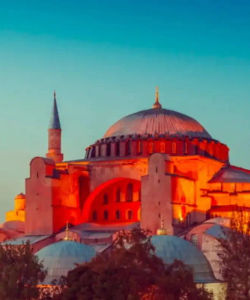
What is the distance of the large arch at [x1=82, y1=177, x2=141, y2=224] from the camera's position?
1761 inches

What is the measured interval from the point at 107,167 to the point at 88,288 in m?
19.4

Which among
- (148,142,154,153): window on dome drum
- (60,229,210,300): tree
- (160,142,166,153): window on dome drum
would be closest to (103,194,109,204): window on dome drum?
(148,142,154,153): window on dome drum

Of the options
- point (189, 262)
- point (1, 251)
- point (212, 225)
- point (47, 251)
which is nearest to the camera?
point (1, 251)

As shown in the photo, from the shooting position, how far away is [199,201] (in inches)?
1651

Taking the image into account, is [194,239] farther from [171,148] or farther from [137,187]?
[171,148]

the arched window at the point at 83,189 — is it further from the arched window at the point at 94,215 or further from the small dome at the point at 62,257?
the small dome at the point at 62,257

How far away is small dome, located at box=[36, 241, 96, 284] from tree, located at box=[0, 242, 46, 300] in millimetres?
3684

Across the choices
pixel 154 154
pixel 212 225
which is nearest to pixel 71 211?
pixel 154 154

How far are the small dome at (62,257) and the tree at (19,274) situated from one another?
3.68 metres

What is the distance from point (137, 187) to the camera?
44750mm

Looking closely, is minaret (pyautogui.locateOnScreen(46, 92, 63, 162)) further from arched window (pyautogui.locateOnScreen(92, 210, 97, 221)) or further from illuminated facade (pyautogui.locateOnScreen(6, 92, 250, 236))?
arched window (pyautogui.locateOnScreen(92, 210, 97, 221))

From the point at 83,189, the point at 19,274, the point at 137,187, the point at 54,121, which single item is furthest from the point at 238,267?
the point at 54,121

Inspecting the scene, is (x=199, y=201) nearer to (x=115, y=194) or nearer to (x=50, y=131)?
(x=115, y=194)

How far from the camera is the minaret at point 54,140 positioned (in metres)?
49.0
